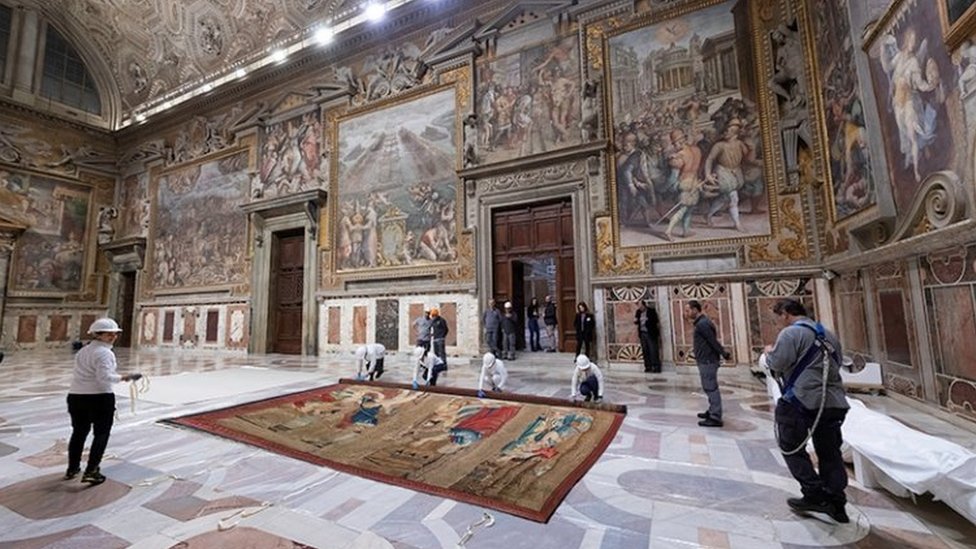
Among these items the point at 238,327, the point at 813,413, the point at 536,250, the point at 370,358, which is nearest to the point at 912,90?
the point at 813,413

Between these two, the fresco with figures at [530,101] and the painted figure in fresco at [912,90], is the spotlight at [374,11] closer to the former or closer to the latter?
the fresco with figures at [530,101]

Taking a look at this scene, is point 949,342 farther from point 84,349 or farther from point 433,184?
point 433,184

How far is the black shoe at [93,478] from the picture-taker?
281 centimetres

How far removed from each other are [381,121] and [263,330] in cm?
735

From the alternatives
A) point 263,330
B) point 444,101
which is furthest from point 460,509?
point 263,330

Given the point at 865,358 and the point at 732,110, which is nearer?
the point at 865,358

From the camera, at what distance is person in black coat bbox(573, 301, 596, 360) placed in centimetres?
862

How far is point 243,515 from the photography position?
7.73 ft

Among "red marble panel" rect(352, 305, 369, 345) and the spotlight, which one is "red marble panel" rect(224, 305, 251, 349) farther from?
the spotlight

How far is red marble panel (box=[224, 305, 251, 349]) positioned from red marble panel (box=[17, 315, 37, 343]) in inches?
312

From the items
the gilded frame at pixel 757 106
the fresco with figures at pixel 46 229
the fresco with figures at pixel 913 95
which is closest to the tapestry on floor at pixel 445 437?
the fresco with figures at pixel 913 95

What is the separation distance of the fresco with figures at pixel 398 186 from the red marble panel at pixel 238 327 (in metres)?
3.89

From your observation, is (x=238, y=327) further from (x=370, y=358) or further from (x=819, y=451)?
(x=819, y=451)

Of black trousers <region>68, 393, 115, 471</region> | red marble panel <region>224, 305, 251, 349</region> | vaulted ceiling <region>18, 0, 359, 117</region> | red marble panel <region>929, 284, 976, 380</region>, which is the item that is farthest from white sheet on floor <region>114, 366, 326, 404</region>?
vaulted ceiling <region>18, 0, 359, 117</region>
